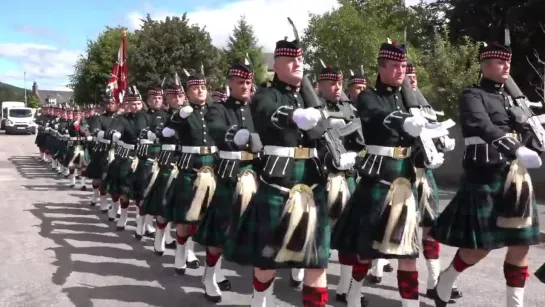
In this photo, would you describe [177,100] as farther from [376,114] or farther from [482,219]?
[482,219]

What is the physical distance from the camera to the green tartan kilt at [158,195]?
752cm

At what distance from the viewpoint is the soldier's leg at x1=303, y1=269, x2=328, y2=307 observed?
13.9 ft

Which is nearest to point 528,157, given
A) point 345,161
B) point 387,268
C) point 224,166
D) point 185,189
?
point 345,161

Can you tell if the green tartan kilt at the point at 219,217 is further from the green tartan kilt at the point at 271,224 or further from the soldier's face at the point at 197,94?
the green tartan kilt at the point at 271,224

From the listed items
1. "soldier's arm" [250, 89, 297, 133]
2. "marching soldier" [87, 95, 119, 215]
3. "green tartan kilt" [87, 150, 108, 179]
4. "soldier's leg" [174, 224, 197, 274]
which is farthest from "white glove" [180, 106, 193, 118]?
"green tartan kilt" [87, 150, 108, 179]

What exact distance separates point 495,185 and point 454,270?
31.9 inches

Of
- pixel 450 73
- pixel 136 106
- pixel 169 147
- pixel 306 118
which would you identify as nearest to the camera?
pixel 306 118

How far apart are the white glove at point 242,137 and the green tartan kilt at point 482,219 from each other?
1.69 metres

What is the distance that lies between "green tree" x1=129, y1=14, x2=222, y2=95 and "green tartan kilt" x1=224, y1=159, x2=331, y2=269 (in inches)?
879

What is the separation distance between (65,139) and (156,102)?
10022 millimetres

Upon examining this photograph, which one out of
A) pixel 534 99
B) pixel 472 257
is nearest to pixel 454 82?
pixel 534 99

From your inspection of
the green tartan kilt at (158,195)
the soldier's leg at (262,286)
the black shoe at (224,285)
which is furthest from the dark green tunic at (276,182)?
the green tartan kilt at (158,195)

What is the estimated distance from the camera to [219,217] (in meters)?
6.07

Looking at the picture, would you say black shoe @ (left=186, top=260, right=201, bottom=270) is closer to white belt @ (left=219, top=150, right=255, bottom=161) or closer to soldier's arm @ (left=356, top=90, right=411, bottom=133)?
white belt @ (left=219, top=150, right=255, bottom=161)
